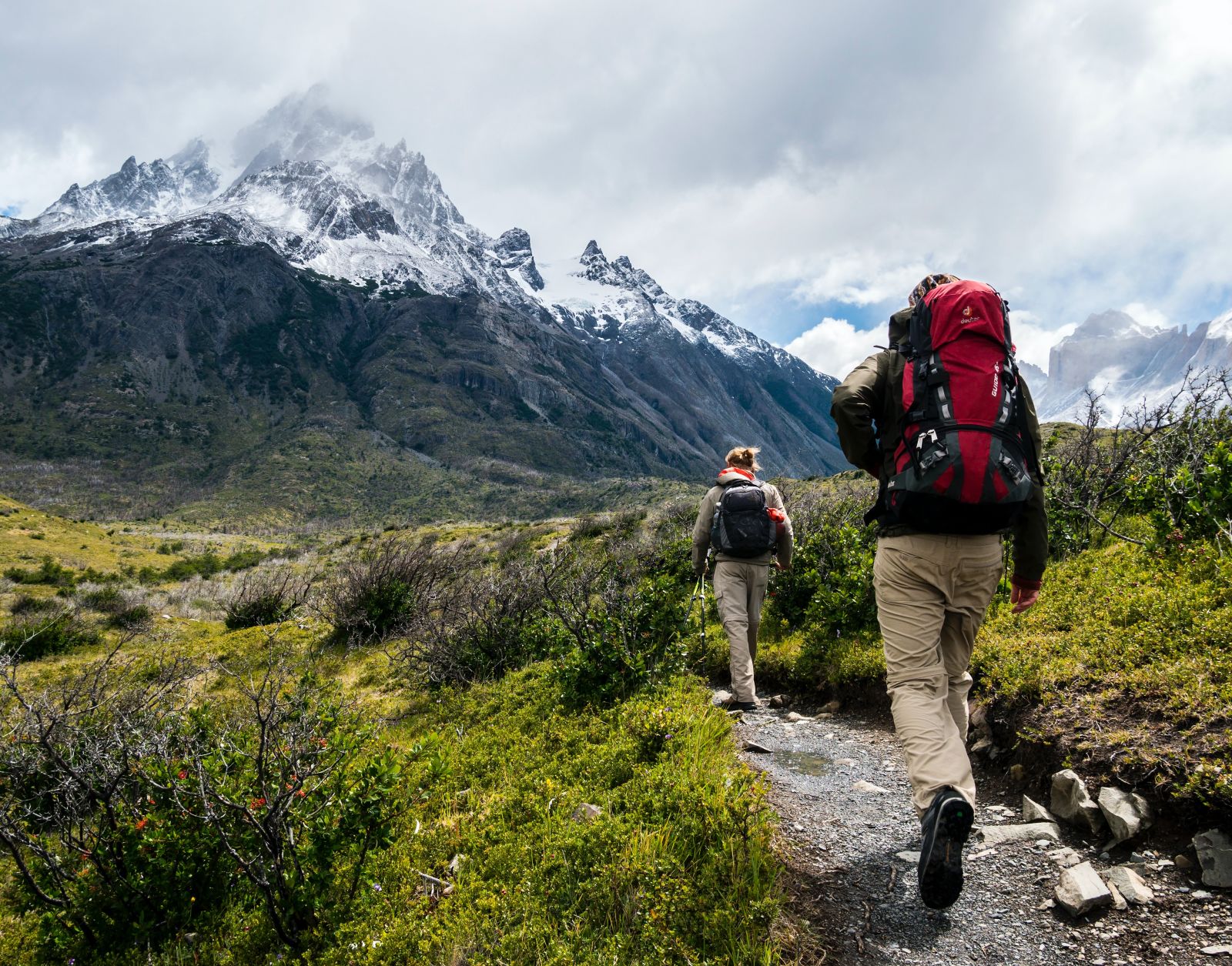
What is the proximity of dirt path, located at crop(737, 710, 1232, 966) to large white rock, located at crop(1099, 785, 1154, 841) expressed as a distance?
0.23 feet

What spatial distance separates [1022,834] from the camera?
3047 mm

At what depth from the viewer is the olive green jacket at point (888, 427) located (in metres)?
3.15

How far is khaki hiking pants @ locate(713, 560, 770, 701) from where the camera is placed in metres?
5.66

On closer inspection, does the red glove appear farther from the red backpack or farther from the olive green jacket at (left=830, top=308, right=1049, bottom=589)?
the red backpack

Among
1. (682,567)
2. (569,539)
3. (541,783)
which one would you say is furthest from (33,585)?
(541,783)

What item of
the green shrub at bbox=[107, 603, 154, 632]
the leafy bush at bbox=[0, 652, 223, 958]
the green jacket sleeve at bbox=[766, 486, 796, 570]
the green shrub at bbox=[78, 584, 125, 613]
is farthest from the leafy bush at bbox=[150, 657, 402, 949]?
the green shrub at bbox=[78, 584, 125, 613]

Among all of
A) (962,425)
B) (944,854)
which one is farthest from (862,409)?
(944,854)

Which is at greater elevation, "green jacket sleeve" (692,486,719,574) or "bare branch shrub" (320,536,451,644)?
"green jacket sleeve" (692,486,719,574)

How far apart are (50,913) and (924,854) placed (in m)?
4.31

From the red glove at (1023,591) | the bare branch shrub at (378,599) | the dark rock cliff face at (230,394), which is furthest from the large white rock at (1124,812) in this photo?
the dark rock cliff face at (230,394)

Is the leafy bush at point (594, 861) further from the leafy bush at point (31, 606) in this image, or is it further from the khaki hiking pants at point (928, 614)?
the leafy bush at point (31, 606)

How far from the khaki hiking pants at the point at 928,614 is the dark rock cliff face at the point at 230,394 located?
108020mm

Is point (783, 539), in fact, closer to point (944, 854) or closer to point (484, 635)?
point (944, 854)

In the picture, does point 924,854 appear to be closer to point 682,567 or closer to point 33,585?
point 682,567
